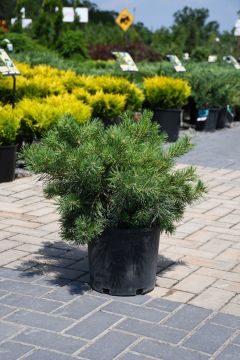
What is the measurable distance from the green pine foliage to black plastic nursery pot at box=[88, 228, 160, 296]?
0.24ft

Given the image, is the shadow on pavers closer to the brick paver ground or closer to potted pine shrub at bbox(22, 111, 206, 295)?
the brick paver ground

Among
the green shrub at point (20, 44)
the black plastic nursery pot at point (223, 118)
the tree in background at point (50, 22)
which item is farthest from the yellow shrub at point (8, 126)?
the tree in background at point (50, 22)

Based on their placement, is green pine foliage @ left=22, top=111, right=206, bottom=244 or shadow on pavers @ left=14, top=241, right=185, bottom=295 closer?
green pine foliage @ left=22, top=111, right=206, bottom=244

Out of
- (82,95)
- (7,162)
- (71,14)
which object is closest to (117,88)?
(82,95)

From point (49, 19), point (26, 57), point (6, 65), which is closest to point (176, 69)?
point (26, 57)

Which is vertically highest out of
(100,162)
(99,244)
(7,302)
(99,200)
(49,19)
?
(49,19)

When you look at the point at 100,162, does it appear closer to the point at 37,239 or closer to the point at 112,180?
the point at 112,180

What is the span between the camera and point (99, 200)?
4449 millimetres

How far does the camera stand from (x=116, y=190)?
427cm

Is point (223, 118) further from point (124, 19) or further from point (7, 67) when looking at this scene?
point (124, 19)

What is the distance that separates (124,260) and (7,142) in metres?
3.83

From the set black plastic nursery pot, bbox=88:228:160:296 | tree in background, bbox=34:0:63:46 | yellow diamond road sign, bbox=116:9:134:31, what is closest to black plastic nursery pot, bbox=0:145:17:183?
black plastic nursery pot, bbox=88:228:160:296

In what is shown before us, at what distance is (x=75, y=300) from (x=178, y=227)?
2132 mm

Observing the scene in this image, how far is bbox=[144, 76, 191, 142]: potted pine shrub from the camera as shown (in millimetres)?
11664
